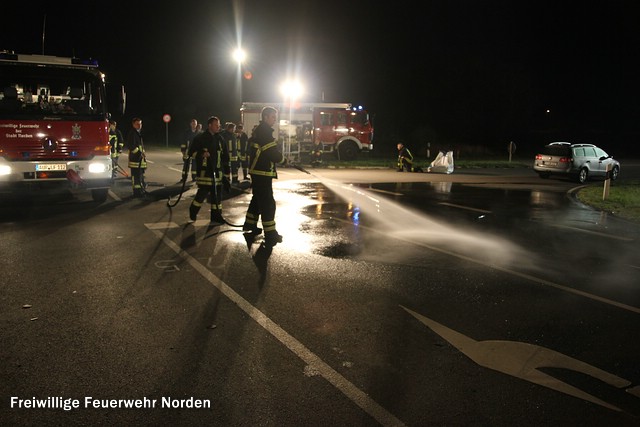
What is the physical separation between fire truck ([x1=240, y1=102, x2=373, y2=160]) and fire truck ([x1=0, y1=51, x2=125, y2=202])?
46.4 ft

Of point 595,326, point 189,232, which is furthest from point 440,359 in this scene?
point 189,232

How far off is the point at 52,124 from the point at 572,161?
1835cm

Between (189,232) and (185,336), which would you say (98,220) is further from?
(185,336)

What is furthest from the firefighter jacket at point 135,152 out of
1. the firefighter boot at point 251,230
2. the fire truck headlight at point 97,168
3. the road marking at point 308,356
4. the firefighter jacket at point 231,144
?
the road marking at point 308,356

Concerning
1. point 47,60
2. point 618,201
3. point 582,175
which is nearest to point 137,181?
point 47,60

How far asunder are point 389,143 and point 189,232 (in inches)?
1493

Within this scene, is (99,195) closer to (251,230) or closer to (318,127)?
(251,230)

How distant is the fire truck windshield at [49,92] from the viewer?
36.0ft

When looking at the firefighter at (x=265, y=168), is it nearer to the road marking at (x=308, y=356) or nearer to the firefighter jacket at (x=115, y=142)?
the road marking at (x=308, y=356)

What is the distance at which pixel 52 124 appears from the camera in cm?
1112

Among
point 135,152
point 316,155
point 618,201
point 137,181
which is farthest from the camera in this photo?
point 316,155

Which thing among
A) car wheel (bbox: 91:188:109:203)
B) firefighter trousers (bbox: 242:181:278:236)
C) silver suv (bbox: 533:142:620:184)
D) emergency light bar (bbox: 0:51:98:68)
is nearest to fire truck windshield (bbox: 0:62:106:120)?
emergency light bar (bbox: 0:51:98:68)

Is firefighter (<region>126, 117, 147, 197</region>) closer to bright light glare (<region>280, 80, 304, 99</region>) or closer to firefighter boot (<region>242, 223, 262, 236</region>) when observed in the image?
firefighter boot (<region>242, 223, 262, 236</region>)

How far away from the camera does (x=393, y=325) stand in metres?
5.09
